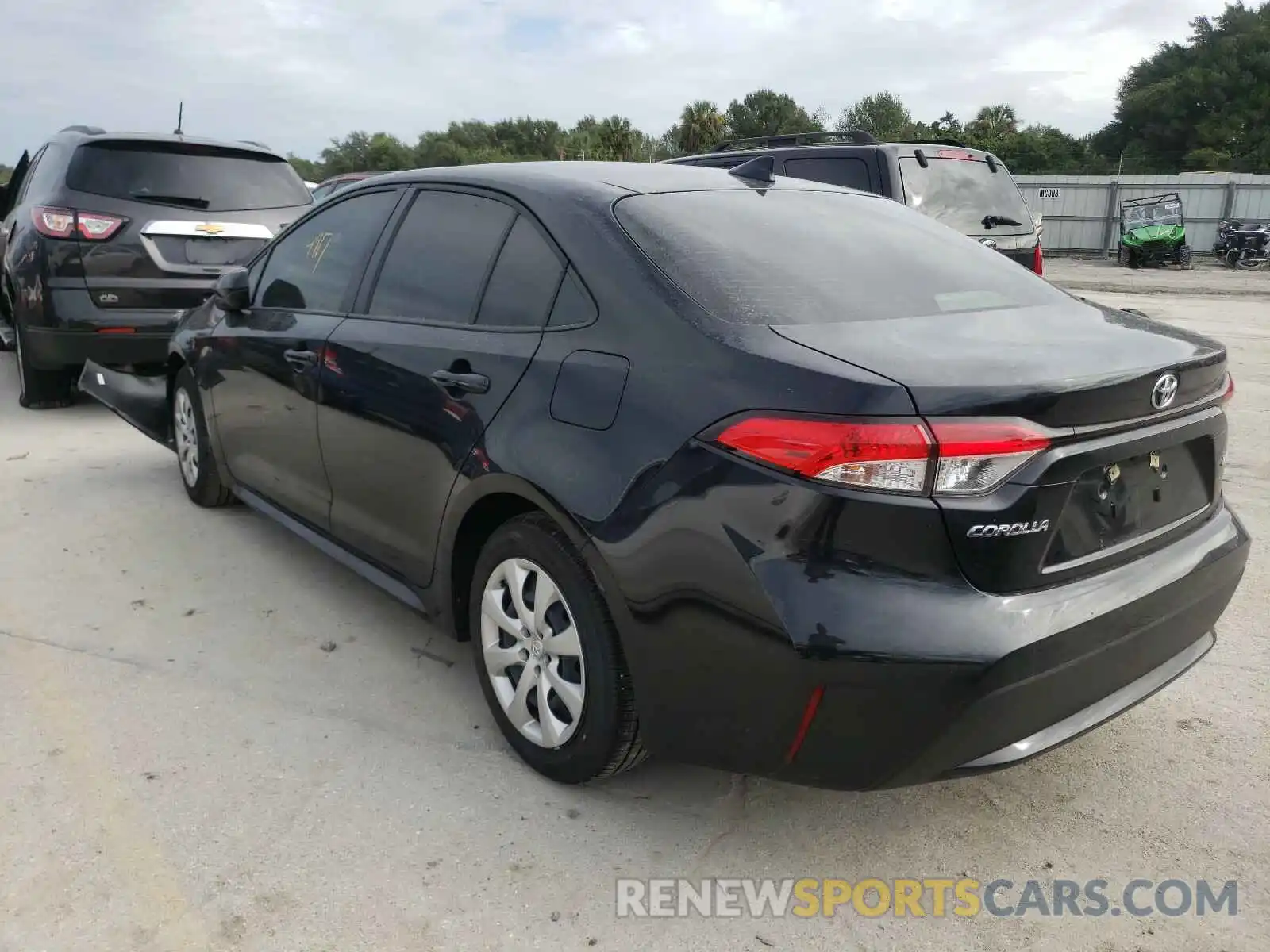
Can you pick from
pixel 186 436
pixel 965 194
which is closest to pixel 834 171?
pixel 965 194

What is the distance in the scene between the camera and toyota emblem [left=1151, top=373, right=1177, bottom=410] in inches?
86.3

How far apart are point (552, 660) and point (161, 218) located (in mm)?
5221

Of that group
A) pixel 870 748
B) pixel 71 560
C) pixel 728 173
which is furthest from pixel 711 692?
pixel 71 560

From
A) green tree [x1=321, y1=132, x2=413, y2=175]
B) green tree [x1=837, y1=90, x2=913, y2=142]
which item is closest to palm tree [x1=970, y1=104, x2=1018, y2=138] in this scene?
green tree [x1=837, y1=90, x2=913, y2=142]

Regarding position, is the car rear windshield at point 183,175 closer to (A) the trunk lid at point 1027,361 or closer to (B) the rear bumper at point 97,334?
(B) the rear bumper at point 97,334

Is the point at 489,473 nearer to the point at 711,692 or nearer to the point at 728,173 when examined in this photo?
the point at 711,692

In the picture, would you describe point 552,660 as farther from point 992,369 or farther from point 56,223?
point 56,223

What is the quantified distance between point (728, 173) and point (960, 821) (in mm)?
2105

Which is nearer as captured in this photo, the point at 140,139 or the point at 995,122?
the point at 140,139

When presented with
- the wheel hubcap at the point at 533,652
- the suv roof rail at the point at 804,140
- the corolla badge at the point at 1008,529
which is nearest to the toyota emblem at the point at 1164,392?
the corolla badge at the point at 1008,529

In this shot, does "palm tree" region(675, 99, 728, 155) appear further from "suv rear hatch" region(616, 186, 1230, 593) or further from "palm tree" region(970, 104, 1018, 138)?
"suv rear hatch" region(616, 186, 1230, 593)

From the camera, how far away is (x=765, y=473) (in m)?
1.98

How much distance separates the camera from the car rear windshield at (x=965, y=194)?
275 inches

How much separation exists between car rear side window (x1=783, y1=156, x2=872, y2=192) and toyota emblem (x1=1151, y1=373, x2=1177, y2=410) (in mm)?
4905
